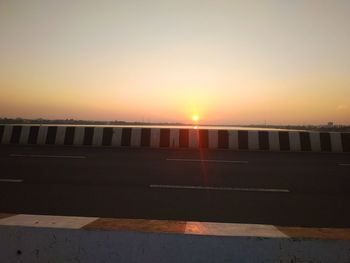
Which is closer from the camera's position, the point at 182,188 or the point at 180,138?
the point at 182,188

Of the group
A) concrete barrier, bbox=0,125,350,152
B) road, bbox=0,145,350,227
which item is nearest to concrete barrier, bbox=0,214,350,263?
road, bbox=0,145,350,227

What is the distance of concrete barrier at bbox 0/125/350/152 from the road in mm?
3089

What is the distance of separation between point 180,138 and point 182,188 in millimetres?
8454

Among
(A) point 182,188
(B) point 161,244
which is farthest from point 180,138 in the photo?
(B) point 161,244

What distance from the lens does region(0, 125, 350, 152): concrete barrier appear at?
48.3 feet

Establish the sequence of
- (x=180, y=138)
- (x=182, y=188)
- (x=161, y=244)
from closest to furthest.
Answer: (x=161, y=244), (x=182, y=188), (x=180, y=138)

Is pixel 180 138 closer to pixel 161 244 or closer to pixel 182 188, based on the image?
pixel 182 188

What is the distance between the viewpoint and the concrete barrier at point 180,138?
14.7m

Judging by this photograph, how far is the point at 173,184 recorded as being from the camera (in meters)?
7.34

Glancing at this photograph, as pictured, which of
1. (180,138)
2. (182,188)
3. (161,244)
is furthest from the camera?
(180,138)

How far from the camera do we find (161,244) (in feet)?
7.20

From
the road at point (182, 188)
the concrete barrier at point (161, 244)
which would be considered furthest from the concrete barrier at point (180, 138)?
the concrete barrier at point (161, 244)

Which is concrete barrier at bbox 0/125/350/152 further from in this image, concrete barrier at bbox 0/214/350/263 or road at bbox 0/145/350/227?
concrete barrier at bbox 0/214/350/263

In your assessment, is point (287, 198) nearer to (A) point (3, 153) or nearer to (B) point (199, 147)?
(B) point (199, 147)
